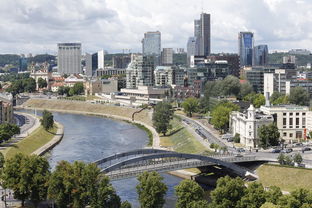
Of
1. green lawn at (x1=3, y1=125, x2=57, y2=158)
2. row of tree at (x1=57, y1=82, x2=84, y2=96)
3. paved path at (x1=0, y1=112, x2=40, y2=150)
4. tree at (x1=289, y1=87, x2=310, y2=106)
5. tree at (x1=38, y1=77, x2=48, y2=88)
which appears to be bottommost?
green lawn at (x1=3, y1=125, x2=57, y2=158)

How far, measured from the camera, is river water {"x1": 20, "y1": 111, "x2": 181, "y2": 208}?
182 ft

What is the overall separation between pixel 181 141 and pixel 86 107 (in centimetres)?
6686

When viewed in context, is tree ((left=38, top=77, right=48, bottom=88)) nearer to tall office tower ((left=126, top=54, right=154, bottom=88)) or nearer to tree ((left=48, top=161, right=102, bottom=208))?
tall office tower ((left=126, top=54, right=154, bottom=88))

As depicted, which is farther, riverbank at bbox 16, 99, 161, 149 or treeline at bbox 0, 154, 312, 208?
riverbank at bbox 16, 99, 161, 149

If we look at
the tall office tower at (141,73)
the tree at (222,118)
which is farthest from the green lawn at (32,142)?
the tall office tower at (141,73)

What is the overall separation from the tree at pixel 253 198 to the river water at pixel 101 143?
8.56 m

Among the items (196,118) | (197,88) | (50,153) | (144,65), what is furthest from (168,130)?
(144,65)

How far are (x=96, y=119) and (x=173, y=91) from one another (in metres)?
25.0

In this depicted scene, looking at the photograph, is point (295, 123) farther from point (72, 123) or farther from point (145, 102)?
point (145, 102)

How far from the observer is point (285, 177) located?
5525cm

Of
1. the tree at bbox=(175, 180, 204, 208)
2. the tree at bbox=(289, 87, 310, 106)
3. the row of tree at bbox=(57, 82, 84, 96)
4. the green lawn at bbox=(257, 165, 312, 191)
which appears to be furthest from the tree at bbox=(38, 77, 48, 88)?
the tree at bbox=(175, 180, 204, 208)

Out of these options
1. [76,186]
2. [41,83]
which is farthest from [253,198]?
[41,83]

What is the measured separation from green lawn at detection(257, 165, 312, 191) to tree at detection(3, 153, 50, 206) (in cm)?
2208

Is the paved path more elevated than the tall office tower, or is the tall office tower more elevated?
the tall office tower
